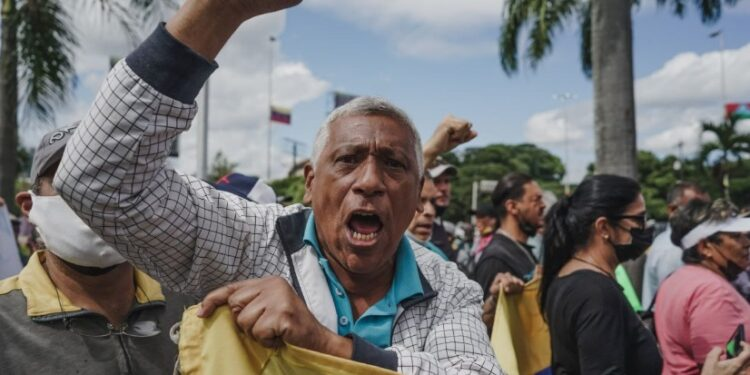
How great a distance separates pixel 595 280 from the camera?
3186 mm

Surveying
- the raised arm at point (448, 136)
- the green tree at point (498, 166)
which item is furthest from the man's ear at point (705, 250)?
the green tree at point (498, 166)

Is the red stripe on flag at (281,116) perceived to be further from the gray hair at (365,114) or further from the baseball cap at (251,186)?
the gray hair at (365,114)

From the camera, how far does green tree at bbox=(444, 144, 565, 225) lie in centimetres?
6676

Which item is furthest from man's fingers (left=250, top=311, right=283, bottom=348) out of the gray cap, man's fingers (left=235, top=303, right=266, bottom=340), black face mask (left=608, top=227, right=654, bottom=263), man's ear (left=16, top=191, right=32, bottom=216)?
black face mask (left=608, top=227, right=654, bottom=263)

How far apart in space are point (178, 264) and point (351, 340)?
451mm

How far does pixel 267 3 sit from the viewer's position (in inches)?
54.2

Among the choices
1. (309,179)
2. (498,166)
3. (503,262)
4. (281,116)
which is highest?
(281,116)

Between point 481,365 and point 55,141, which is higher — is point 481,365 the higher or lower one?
the lower one

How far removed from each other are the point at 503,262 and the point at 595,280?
5.26 feet

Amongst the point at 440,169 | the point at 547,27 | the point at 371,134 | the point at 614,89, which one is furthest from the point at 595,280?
the point at 547,27

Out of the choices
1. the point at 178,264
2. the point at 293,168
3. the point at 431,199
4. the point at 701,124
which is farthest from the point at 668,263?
the point at 293,168

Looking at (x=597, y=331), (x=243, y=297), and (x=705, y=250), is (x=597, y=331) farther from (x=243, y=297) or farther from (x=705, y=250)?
(x=243, y=297)

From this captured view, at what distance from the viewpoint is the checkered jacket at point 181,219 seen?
4.42 feet

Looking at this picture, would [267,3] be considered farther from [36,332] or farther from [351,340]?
[36,332]
